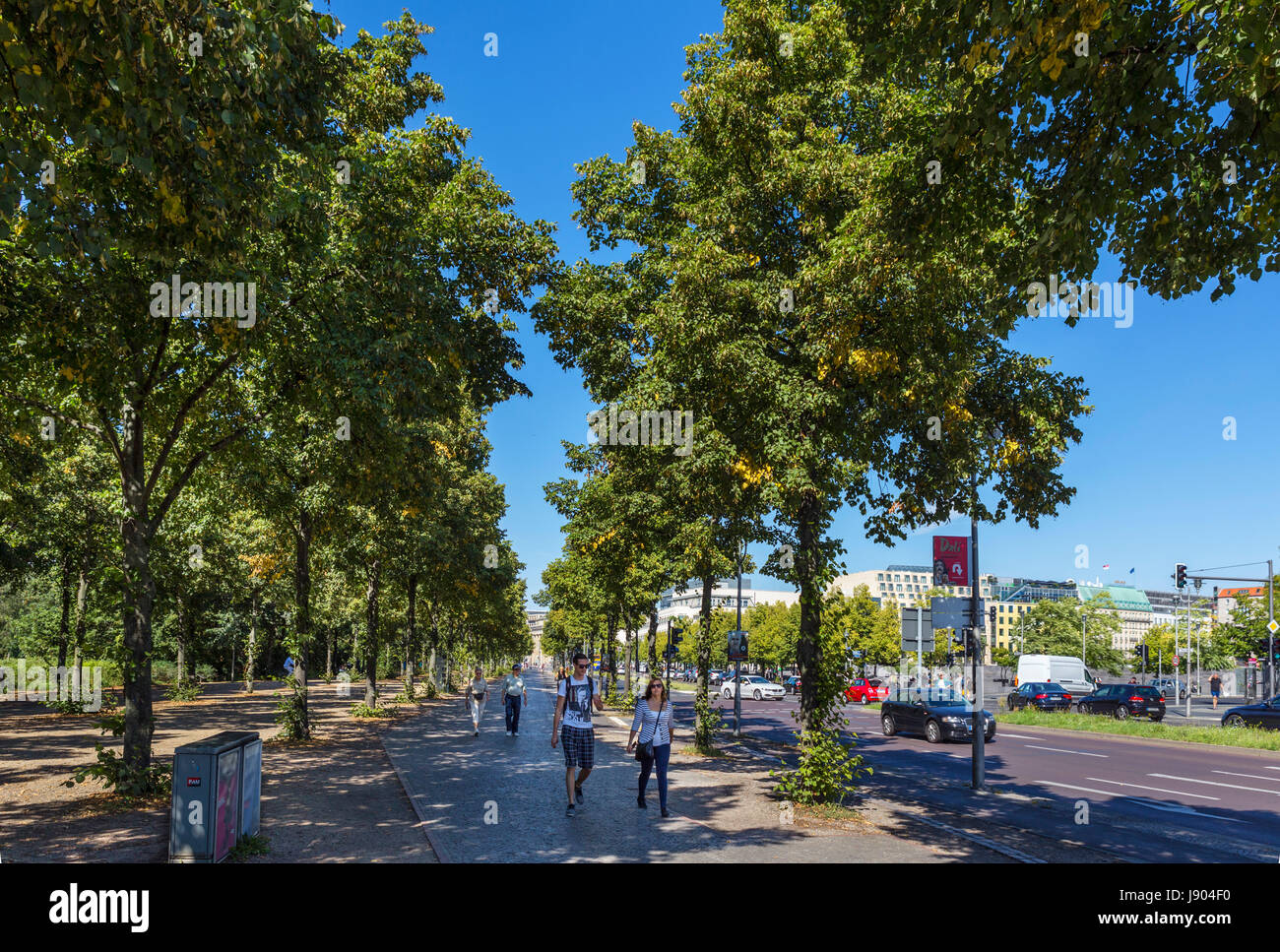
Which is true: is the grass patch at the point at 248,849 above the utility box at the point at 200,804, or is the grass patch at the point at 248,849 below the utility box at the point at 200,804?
below

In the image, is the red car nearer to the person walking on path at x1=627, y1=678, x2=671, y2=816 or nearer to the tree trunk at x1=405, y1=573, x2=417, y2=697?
the tree trunk at x1=405, y1=573, x2=417, y2=697

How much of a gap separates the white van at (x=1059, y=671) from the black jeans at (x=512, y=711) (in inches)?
1524

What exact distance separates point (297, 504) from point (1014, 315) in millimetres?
14924

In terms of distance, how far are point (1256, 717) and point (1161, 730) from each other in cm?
436

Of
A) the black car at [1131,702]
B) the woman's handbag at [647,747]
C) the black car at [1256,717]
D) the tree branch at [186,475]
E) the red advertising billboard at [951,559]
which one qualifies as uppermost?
the tree branch at [186,475]

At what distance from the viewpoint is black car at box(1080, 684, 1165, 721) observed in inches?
1351

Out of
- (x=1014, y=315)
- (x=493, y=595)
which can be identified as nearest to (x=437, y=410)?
(x=1014, y=315)

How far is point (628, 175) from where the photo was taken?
633 inches

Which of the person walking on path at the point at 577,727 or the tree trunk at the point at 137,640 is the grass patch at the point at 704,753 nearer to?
the person walking on path at the point at 577,727

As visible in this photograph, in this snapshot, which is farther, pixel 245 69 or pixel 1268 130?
pixel 245 69

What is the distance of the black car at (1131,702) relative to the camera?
3431cm

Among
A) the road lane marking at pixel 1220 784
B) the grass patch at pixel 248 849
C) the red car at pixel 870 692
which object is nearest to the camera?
the grass patch at pixel 248 849

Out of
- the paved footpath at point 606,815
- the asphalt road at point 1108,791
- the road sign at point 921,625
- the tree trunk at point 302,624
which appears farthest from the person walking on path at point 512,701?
the road sign at point 921,625

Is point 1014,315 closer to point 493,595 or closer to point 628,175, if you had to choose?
point 628,175
